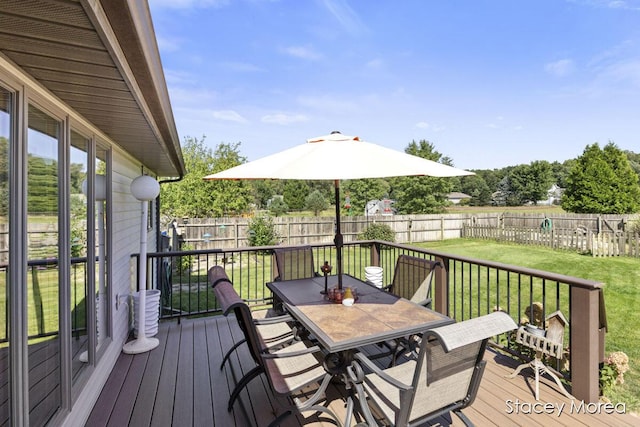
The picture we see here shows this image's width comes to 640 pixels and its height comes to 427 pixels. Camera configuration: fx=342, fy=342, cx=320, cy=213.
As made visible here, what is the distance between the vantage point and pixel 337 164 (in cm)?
240

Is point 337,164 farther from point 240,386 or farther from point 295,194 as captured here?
point 295,194

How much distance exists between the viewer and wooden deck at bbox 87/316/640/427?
2.45 meters

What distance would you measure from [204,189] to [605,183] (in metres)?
19.1

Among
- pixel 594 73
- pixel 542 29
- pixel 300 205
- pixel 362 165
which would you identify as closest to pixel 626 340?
pixel 362 165

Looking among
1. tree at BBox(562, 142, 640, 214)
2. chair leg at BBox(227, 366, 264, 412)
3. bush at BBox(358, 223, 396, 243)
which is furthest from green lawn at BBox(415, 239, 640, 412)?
tree at BBox(562, 142, 640, 214)

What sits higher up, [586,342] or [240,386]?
[586,342]

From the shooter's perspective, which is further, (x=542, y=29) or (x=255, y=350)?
(x=542, y=29)

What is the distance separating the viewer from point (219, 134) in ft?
56.1

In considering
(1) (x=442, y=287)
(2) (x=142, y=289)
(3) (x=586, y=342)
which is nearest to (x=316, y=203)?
(1) (x=442, y=287)

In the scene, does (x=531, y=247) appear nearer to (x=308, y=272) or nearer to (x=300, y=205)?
(x=308, y=272)

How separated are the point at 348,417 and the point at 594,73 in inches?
763

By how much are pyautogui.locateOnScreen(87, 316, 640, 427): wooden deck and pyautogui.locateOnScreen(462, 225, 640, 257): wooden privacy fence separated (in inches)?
384

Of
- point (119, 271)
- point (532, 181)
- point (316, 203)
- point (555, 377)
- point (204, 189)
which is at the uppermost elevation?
point (532, 181)

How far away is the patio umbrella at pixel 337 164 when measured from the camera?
2338 millimetres
